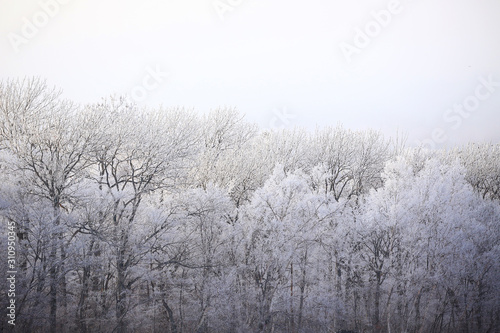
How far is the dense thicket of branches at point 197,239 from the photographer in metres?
17.4

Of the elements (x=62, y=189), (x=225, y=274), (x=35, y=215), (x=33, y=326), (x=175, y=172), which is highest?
(x=175, y=172)

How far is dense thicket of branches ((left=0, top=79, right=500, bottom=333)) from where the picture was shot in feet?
57.2

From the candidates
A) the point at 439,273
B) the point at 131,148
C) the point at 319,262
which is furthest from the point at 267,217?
the point at 439,273

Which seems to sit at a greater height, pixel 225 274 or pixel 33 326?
pixel 225 274

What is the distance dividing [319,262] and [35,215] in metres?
16.9

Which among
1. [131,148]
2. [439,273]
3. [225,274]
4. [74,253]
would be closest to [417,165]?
[439,273]

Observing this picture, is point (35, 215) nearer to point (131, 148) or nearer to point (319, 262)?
point (131, 148)

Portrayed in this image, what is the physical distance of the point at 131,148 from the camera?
71.1ft

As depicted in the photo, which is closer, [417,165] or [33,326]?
[33,326]

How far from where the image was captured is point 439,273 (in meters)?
21.2

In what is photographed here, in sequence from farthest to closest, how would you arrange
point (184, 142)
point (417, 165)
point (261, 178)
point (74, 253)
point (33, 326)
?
point (417, 165), point (261, 178), point (184, 142), point (74, 253), point (33, 326)

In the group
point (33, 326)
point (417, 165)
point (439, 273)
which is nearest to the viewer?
point (33, 326)

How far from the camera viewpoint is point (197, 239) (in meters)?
21.2

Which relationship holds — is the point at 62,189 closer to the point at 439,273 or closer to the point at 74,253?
the point at 74,253
